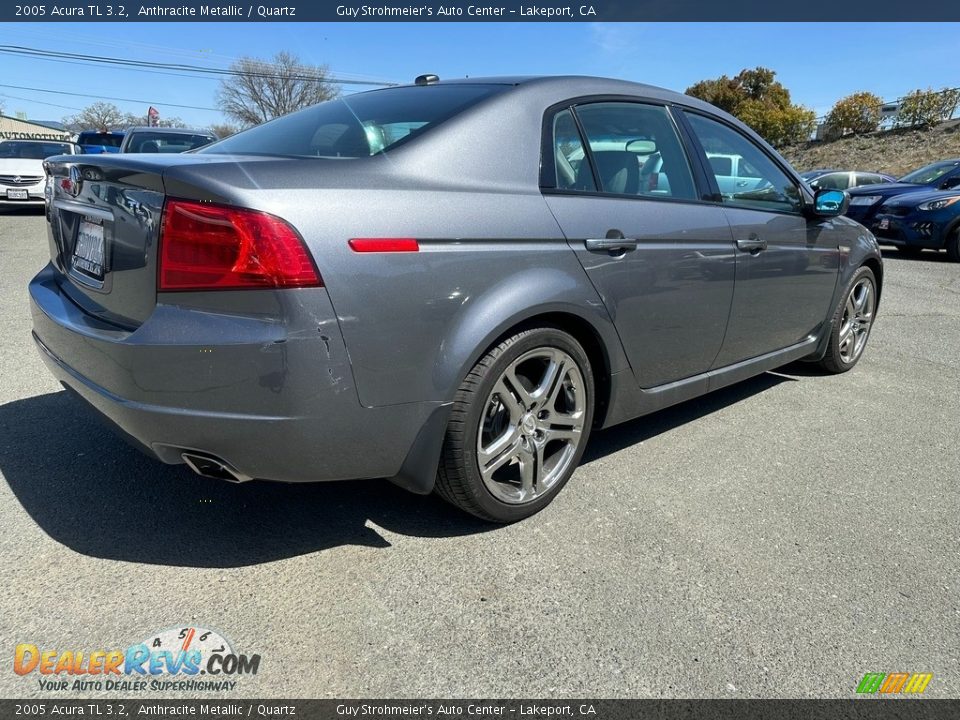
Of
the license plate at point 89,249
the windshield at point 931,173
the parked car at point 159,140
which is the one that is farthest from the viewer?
the windshield at point 931,173

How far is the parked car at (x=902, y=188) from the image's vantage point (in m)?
11.3

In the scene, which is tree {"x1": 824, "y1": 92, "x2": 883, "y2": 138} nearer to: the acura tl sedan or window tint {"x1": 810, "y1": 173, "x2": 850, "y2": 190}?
window tint {"x1": 810, "y1": 173, "x2": 850, "y2": 190}

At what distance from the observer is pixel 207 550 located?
2.42 metres

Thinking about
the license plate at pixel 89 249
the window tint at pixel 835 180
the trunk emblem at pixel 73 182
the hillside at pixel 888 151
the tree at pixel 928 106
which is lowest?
the license plate at pixel 89 249

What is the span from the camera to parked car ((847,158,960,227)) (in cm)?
1130

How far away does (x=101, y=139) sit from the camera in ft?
59.7

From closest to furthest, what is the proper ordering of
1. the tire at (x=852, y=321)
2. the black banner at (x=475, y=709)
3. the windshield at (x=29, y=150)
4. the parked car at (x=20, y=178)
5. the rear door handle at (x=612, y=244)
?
the black banner at (x=475, y=709) → the rear door handle at (x=612, y=244) → the tire at (x=852, y=321) → the parked car at (x=20, y=178) → the windshield at (x=29, y=150)

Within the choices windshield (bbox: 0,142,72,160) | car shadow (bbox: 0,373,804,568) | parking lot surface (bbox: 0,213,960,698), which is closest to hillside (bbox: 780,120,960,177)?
windshield (bbox: 0,142,72,160)

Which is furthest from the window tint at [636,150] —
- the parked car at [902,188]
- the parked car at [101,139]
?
the parked car at [101,139]

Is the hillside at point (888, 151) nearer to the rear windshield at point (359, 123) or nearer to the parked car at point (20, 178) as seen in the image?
the parked car at point (20, 178)

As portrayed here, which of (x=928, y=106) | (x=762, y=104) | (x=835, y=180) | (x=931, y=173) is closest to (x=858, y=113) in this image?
(x=928, y=106)

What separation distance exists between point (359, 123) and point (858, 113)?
35429 millimetres

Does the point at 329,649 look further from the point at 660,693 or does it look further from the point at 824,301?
the point at 824,301

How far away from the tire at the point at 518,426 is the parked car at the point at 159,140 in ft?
35.3
